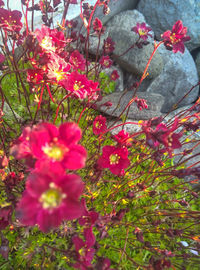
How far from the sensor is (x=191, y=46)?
4594 mm

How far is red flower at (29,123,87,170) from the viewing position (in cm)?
83

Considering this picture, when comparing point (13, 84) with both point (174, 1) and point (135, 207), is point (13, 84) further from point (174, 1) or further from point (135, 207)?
point (174, 1)

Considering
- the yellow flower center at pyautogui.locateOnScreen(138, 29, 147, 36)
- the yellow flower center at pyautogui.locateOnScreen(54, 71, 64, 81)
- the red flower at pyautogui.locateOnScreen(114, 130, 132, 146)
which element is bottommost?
the red flower at pyautogui.locateOnScreen(114, 130, 132, 146)

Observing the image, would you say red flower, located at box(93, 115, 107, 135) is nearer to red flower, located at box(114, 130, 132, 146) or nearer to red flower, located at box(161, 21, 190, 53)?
red flower, located at box(114, 130, 132, 146)

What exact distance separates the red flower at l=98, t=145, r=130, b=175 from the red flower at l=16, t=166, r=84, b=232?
655mm

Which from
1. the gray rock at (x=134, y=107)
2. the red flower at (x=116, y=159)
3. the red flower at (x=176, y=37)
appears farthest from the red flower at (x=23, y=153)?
the gray rock at (x=134, y=107)

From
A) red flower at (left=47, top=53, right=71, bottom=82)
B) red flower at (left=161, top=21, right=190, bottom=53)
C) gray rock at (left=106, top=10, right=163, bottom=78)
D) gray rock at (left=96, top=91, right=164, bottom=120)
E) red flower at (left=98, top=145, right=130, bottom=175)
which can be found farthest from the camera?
gray rock at (left=106, top=10, right=163, bottom=78)

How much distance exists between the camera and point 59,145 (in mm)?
906

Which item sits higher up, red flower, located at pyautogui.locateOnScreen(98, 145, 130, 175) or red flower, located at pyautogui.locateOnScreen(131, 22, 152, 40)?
red flower, located at pyautogui.locateOnScreen(131, 22, 152, 40)

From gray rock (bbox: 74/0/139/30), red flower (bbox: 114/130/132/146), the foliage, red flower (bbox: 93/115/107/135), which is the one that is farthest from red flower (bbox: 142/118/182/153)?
gray rock (bbox: 74/0/139/30)

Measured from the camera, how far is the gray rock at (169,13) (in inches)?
165

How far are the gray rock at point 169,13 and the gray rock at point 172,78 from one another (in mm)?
673

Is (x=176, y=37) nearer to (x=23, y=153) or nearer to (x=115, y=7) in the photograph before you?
(x=23, y=153)

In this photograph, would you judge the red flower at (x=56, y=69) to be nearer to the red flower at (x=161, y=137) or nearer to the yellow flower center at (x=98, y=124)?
the red flower at (x=161, y=137)
